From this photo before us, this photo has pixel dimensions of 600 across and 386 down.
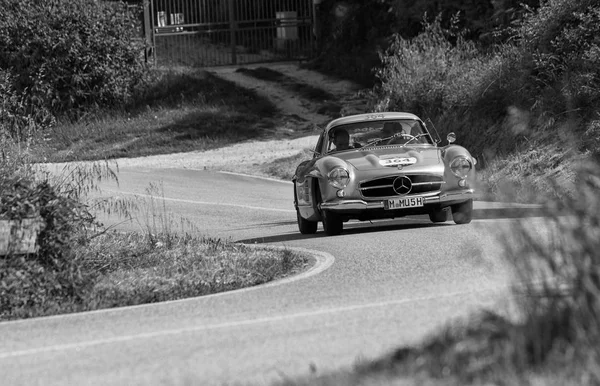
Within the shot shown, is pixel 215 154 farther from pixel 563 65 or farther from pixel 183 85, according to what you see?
pixel 563 65

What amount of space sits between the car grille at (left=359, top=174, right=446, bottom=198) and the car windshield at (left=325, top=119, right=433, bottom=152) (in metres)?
1.39

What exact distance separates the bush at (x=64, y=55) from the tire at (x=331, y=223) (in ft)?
69.2

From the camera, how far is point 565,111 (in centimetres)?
2272

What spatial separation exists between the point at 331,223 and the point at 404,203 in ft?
3.73

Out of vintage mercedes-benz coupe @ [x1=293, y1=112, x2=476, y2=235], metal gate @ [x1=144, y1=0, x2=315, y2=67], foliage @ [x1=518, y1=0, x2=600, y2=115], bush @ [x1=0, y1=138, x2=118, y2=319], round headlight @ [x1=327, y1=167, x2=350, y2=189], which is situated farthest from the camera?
metal gate @ [x1=144, y1=0, x2=315, y2=67]

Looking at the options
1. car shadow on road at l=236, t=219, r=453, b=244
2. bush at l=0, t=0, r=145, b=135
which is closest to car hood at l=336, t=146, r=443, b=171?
car shadow on road at l=236, t=219, r=453, b=244

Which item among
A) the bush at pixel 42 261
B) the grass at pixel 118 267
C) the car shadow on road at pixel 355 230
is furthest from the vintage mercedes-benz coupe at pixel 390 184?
the bush at pixel 42 261

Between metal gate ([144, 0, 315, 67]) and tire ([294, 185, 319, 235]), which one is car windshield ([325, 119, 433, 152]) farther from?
metal gate ([144, 0, 315, 67])

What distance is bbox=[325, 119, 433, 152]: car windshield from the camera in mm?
17250

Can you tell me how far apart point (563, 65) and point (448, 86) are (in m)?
3.87

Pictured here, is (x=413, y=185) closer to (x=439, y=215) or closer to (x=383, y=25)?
(x=439, y=215)

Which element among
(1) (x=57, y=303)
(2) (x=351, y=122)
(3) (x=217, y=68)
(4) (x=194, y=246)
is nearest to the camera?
(1) (x=57, y=303)

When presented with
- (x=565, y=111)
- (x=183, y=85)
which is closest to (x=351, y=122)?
(x=565, y=111)

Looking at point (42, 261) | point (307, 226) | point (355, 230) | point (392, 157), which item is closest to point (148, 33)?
point (307, 226)
